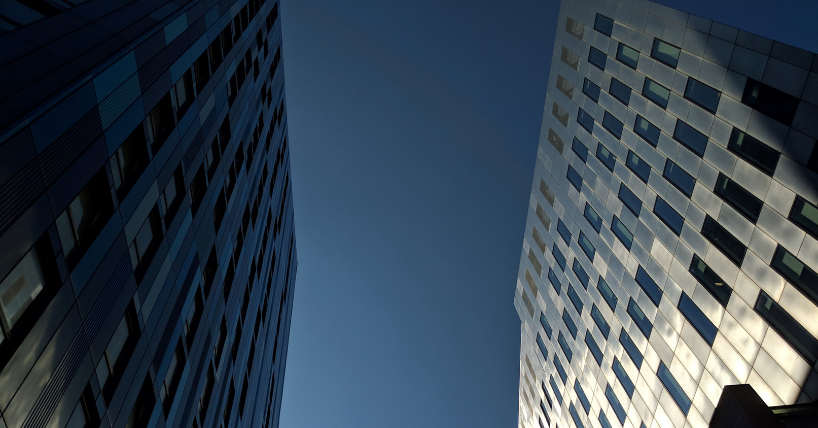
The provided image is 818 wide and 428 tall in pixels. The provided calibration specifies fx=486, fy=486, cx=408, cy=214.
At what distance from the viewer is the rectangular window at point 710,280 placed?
22359 millimetres

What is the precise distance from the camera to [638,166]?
29719 mm

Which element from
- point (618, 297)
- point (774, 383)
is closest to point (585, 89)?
point (618, 297)

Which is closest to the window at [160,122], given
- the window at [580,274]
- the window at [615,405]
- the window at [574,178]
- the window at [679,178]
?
the window at [679,178]

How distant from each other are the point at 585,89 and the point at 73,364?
35.1 metres

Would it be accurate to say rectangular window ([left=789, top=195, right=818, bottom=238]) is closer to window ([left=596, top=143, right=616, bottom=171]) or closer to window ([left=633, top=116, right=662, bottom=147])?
window ([left=633, top=116, right=662, bottom=147])

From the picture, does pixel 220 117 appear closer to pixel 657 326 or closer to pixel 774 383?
pixel 657 326

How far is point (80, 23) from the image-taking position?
52.0 ft

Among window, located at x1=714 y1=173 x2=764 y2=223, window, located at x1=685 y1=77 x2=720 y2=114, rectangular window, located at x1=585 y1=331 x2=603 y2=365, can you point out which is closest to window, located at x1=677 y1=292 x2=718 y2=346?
window, located at x1=714 y1=173 x2=764 y2=223

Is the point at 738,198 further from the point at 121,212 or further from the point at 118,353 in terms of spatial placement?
the point at 118,353

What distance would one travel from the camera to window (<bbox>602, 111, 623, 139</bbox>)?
3196 cm

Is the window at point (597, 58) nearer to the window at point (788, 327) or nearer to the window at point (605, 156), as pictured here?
the window at point (605, 156)

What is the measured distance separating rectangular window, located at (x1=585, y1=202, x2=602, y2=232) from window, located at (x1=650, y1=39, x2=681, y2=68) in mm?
11412

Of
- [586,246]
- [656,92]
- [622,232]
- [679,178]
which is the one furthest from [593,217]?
[656,92]

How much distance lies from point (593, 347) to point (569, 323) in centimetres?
428
